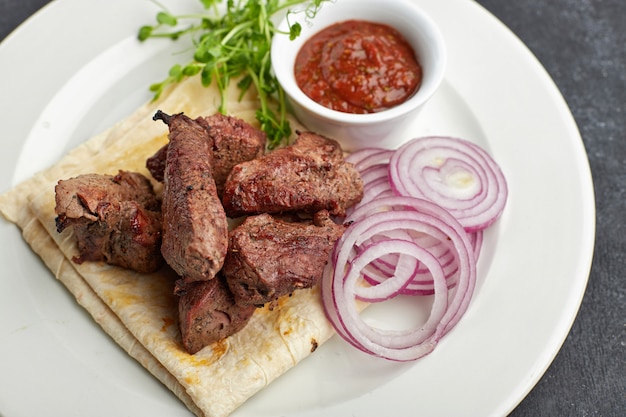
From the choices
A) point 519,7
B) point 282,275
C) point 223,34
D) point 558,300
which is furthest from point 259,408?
point 519,7

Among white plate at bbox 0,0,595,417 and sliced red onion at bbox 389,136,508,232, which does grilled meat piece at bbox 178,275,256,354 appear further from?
sliced red onion at bbox 389,136,508,232

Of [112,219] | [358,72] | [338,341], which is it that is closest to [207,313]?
[112,219]

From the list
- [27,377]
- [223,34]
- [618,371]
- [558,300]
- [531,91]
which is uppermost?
[223,34]

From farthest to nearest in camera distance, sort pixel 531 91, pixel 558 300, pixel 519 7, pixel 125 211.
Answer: pixel 519 7 < pixel 531 91 < pixel 558 300 < pixel 125 211

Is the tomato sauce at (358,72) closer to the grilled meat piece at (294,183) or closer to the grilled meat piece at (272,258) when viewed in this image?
the grilled meat piece at (294,183)

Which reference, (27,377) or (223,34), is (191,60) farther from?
(27,377)

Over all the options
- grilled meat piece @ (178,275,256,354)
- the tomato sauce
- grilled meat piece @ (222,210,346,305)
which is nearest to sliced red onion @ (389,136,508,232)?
the tomato sauce

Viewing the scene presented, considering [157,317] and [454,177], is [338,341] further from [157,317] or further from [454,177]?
[454,177]

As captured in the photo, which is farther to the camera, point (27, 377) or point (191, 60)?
point (191, 60)
